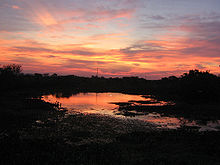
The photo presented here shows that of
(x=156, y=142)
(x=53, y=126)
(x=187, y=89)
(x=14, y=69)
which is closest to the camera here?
(x=156, y=142)

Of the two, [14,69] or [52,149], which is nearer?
[52,149]

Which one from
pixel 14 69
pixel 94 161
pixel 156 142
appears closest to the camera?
→ pixel 94 161

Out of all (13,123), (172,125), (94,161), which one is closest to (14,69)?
(13,123)

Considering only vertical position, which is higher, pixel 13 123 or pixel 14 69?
pixel 14 69

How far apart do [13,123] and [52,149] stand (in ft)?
36.2

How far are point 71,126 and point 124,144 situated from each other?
850 centimetres

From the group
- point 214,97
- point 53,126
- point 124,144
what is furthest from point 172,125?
point 214,97

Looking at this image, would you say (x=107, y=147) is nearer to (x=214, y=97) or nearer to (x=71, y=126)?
(x=71, y=126)

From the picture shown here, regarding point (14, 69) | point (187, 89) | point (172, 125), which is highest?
point (14, 69)

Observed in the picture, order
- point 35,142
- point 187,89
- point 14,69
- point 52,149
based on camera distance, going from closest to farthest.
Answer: point 52,149 → point 35,142 → point 187,89 → point 14,69

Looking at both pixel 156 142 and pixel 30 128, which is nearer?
pixel 156 142

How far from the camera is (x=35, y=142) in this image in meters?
15.3

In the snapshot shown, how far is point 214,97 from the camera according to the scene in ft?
178

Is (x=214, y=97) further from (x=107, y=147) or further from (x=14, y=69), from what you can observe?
(x=14, y=69)
